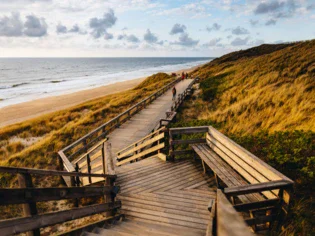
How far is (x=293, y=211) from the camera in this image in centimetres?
409

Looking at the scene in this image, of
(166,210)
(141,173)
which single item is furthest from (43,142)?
(166,210)

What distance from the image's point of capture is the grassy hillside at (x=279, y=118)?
16.5 feet

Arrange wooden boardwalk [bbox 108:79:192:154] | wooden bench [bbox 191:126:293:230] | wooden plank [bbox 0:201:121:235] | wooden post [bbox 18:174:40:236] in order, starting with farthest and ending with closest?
wooden boardwalk [bbox 108:79:192:154] → wooden bench [bbox 191:126:293:230] → wooden post [bbox 18:174:40:236] → wooden plank [bbox 0:201:121:235]

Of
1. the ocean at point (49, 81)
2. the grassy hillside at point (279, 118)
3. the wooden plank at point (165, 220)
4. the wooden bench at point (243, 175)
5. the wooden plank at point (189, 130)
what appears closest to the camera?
the wooden bench at point (243, 175)

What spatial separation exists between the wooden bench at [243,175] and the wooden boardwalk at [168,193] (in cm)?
59

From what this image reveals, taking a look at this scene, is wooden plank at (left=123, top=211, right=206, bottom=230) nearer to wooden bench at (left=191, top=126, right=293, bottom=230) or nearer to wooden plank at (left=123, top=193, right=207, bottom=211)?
wooden plank at (left=123, top=193, right=207, bottom=211)

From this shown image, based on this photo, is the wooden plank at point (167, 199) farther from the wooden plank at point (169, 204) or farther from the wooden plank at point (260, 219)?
the wooden plank at point (260, 219)

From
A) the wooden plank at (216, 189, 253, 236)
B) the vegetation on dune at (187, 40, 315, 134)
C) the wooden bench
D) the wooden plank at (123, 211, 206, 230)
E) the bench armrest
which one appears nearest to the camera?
the wooden plank at (216, 189, 253, 236)

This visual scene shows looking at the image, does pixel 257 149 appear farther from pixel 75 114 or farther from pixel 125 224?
pixel 75 114

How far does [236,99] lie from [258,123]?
5.56 metres

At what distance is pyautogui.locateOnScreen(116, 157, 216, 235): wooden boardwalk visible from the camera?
Result: 482 centimetres

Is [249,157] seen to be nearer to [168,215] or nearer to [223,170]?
[223,170]

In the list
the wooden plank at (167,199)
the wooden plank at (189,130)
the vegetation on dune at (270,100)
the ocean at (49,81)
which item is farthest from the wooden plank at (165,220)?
the ocean at (49,81)

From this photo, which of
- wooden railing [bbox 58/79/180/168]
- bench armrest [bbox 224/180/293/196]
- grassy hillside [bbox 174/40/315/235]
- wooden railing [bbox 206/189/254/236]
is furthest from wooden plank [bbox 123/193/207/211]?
wooden railing [bbox 206/189/254/236]
